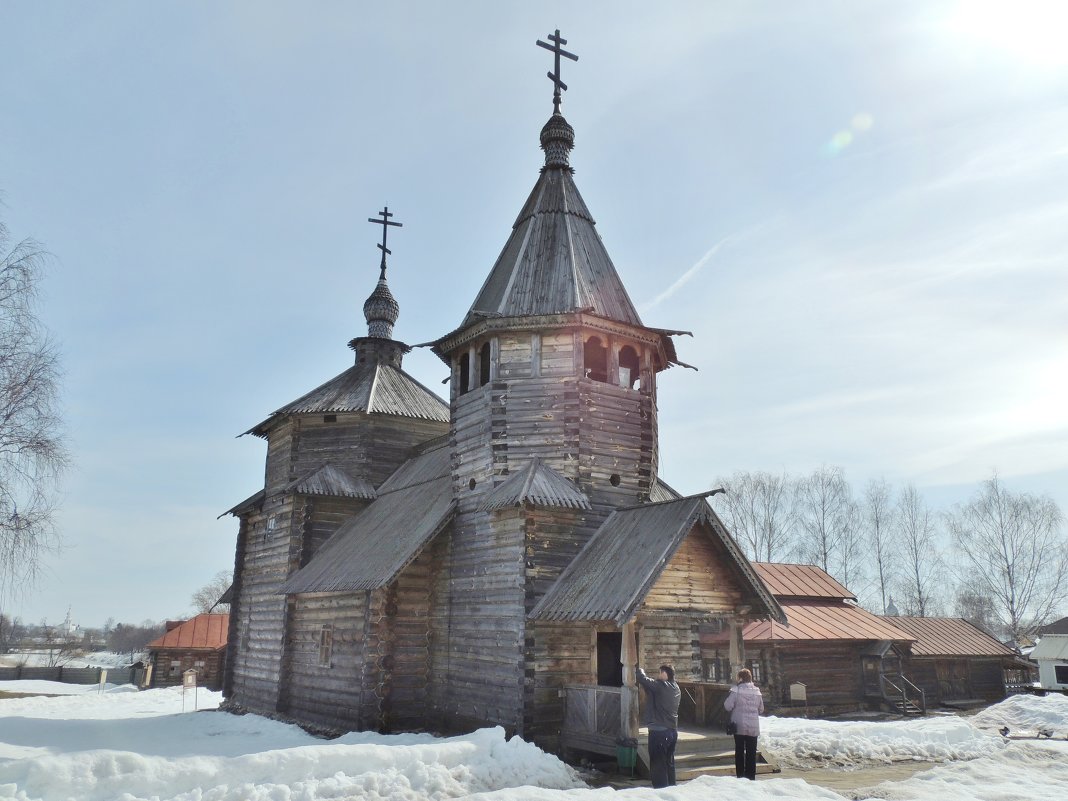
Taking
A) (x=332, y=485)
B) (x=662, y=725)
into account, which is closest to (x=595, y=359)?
(x=662, y=725)

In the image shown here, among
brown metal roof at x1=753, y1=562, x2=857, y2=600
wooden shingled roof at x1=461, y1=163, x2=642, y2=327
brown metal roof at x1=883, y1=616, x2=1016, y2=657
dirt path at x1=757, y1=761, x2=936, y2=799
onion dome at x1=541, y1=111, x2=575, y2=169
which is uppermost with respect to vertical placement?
onion dome at x1=541, y1=111, x2=575, y2=169

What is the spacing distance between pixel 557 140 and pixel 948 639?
25.1m

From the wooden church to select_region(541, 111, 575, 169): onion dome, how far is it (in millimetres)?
62

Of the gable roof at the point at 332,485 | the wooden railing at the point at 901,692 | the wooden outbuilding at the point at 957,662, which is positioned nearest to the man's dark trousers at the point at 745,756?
the gable roof at the point at 332,485

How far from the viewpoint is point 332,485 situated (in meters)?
23.2

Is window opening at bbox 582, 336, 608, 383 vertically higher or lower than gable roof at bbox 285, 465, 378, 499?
higher

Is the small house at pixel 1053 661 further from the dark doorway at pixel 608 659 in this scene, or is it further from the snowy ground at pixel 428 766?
the dark doorway at pixel 608 659

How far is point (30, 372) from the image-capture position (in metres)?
13.8

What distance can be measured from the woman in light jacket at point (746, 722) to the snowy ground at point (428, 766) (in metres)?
0.60

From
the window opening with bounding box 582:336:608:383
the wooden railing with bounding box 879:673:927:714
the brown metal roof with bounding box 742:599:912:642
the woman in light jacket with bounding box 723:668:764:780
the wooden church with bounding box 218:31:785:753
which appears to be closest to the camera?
the woman in light jacket with bounding box 723:668:764:780

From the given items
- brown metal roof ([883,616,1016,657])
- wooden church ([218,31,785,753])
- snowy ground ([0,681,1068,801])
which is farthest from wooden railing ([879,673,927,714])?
wooden church ([218,31,785,753])

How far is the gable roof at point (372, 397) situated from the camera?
24583 mm

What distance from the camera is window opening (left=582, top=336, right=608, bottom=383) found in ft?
58.3

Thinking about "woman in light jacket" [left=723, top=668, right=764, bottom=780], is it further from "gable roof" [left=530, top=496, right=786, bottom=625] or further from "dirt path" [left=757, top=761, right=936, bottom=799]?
"gable roof" [left=530, top=496, right=786, bottom=625]
